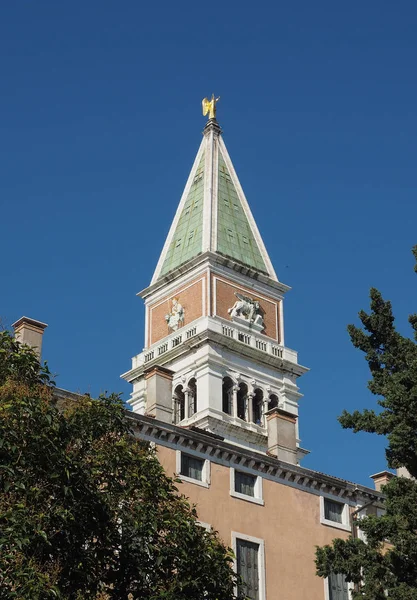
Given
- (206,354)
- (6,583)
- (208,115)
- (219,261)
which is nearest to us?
(6,583)

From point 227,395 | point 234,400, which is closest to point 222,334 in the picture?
point 227,395

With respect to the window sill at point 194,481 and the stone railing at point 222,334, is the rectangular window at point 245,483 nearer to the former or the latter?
the window sill at point 194,481

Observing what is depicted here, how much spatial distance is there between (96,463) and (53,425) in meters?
1.60

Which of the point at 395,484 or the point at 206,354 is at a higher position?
the point at 206,354

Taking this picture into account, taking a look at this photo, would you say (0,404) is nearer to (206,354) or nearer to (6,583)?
(6,583)

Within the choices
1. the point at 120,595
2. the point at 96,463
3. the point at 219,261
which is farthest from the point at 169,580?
the point at 219,261

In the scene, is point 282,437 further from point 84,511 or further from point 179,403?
point 179,403

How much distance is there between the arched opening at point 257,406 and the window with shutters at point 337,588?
117ft

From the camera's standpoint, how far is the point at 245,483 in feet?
116

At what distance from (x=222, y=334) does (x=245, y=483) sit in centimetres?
3547

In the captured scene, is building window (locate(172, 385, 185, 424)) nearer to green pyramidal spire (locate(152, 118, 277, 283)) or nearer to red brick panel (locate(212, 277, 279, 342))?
red brick panel (locate(212, 277, 279, 342))

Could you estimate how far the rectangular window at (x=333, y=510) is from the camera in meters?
37.3

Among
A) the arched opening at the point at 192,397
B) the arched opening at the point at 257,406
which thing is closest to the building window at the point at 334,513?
the arched opening at the point at 192,397

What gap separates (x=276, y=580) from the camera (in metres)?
34.3
